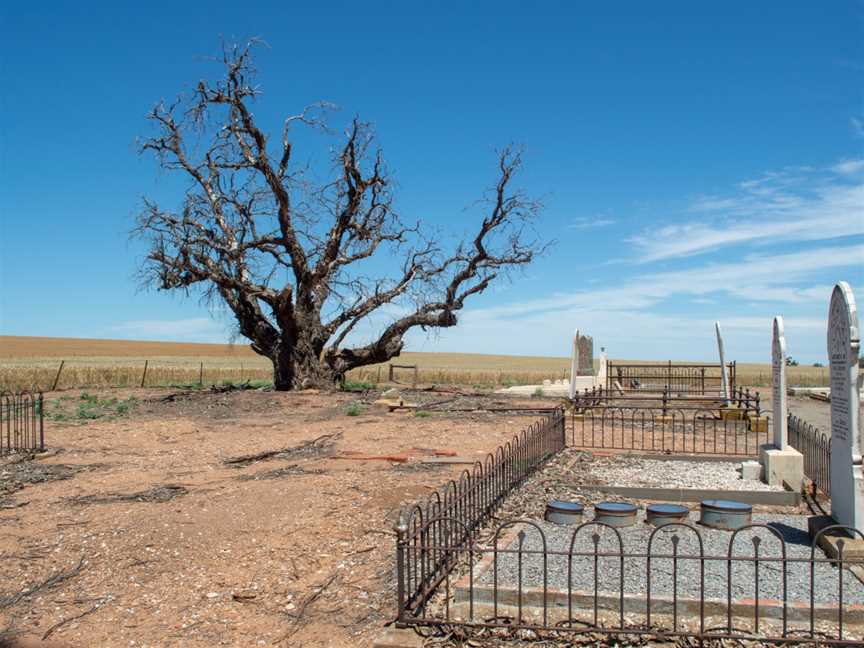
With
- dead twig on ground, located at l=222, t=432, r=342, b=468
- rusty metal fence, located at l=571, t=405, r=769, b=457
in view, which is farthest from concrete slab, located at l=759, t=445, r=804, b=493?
dead twig on ground, located at l=222, t=432, r=342, b=468

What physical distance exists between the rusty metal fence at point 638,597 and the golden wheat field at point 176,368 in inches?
879

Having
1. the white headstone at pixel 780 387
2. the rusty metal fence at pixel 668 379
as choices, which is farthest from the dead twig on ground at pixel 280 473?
the rusty metal fence at pixel 668 379

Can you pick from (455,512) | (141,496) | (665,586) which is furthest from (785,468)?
(141,496)

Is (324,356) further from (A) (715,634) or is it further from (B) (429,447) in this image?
(A) (715,634)

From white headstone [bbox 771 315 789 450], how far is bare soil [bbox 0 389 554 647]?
4.73 metres

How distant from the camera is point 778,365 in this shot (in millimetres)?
10977

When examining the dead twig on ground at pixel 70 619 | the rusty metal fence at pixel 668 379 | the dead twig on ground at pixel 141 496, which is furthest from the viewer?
the rusty metal fence at pixel 668 379

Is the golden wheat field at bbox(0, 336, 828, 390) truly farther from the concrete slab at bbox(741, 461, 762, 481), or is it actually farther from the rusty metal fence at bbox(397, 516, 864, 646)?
the rusty metal fence at bbox(397, 516, 864, 646)

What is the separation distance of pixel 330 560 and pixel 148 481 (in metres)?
5.07

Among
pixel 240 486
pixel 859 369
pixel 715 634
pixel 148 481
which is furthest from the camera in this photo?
pixel 148 481

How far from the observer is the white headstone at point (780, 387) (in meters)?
10.6

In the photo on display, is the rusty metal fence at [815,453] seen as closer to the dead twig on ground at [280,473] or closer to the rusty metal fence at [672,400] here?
the rusty metal fence at [672,400]

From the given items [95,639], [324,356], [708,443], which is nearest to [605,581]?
[95,639]

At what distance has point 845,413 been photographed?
7.34 metres
